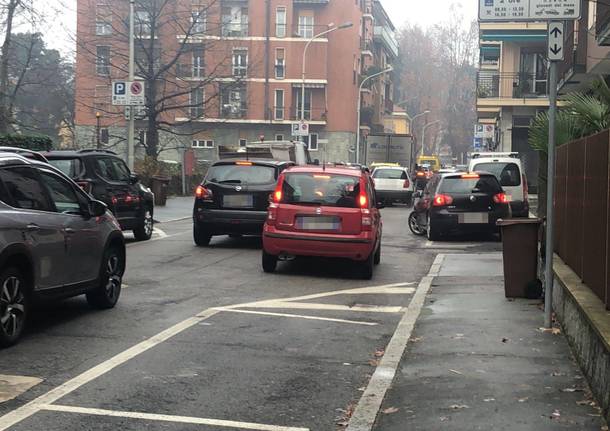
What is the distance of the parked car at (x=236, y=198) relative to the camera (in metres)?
15.4

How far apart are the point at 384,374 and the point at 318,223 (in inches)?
223

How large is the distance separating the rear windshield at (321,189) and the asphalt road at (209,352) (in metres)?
1.13

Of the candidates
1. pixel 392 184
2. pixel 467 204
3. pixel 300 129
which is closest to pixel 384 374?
pixel 467 204

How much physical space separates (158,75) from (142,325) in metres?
30.8

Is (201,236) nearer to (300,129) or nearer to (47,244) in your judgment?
(47,244)

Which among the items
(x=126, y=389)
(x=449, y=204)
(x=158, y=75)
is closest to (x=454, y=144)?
(x=158, y=75)

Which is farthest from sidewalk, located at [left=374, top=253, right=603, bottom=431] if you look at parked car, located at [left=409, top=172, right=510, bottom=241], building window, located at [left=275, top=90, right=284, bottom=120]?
building window, located at [left=275, top=90, right=284, bottom=120]

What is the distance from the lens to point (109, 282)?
9211mm

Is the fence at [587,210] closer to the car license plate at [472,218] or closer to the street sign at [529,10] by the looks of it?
the street sign at [529,10]

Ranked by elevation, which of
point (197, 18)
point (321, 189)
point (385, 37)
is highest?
point (385, 37)

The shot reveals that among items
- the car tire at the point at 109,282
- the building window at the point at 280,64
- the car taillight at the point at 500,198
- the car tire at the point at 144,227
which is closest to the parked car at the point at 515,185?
the car taillight at the point at 500,198

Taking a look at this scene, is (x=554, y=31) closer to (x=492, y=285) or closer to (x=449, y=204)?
(x=492, y=285)

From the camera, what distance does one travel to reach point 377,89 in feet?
262

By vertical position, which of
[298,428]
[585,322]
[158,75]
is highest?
[158,75]
